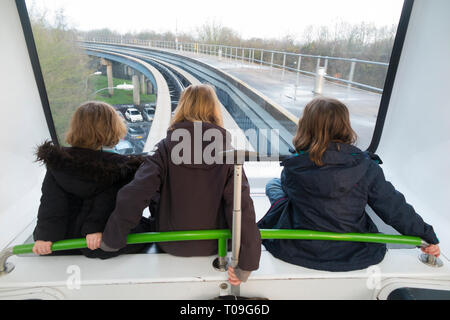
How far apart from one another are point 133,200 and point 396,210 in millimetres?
1313

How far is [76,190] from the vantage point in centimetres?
160

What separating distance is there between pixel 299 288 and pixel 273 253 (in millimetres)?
223

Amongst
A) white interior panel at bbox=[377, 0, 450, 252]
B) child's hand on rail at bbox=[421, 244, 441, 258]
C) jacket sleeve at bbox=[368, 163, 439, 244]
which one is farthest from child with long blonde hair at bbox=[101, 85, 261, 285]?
white interior panel at bbox=[377, 0, 450, 252]

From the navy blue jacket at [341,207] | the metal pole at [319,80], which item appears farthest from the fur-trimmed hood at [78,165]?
the metal pole at [319,80]

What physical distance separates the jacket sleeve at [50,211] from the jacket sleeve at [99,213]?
0.13m

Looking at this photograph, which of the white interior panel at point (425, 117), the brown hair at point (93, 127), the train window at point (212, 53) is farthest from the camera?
the train window at point (212, 53)

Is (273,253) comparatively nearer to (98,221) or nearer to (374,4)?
(98,221)

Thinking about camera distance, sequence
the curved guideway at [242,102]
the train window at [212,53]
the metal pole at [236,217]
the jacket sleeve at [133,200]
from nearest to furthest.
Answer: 1. the metal pole at [236,217]
2. the jacket sleeve at [133,200]
3. the train window at [212,53]
4. the curved guideway at [242,102]

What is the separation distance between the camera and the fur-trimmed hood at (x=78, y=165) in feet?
5.06

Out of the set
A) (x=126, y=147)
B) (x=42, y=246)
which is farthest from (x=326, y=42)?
(x=42, y=246)

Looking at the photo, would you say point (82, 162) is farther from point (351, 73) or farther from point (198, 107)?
point (351, 73)

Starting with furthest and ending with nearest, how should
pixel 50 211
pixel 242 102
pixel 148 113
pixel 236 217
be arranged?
pixel 242 102 → pixel 148 113 → pixel 50 211 → pixel 236 217

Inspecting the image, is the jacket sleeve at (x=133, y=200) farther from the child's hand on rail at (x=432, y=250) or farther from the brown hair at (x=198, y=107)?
the child's hand on rail at (x=432, y=250)
